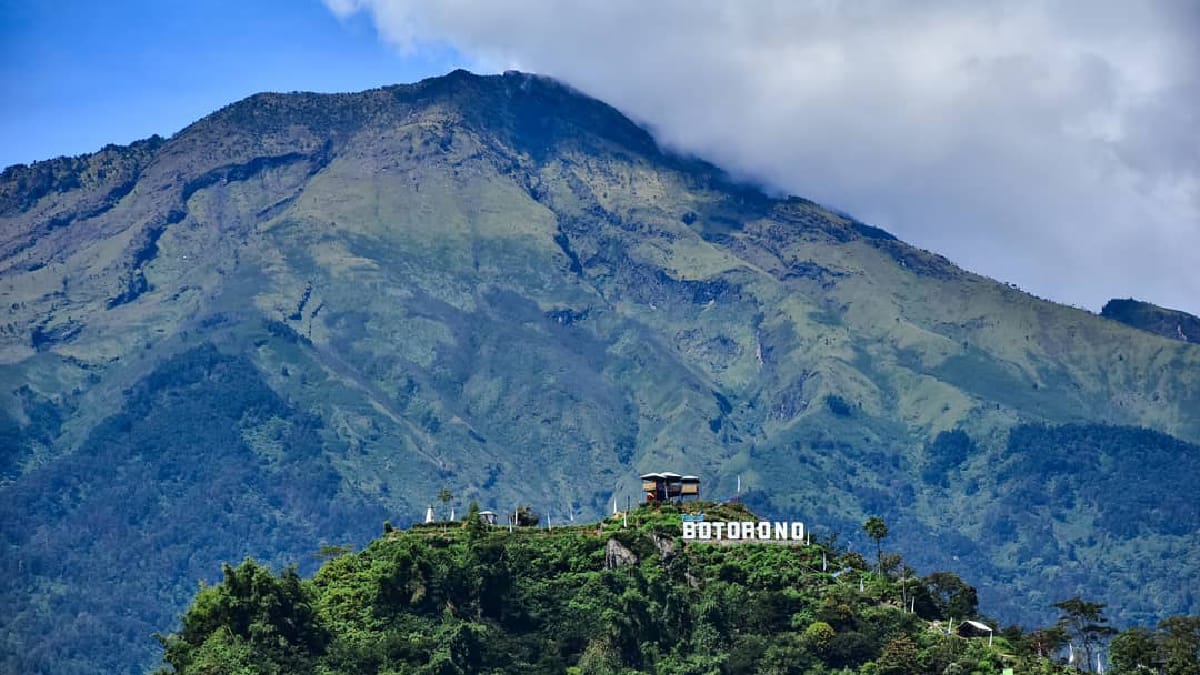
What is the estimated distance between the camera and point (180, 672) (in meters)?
190

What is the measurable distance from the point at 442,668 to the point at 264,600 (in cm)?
1619

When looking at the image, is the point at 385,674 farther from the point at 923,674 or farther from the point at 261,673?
the point at 923,674

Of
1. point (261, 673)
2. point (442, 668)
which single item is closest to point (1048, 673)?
point (442, 668)

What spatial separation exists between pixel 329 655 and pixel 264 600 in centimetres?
740

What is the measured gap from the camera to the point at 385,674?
195 meters

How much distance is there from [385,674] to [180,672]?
663 inches

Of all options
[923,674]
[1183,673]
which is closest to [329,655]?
[923,674]

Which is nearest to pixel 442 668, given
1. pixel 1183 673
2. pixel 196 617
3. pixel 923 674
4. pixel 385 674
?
pixel 385 674

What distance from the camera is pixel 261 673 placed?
189500 millimetres

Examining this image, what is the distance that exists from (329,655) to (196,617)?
1158 cm

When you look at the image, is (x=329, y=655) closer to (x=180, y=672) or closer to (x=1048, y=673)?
(x=180, y=672)

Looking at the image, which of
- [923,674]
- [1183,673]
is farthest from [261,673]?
[1183,673]

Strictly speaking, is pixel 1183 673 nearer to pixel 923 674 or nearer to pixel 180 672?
pixel 923 674

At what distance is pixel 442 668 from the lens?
200m
